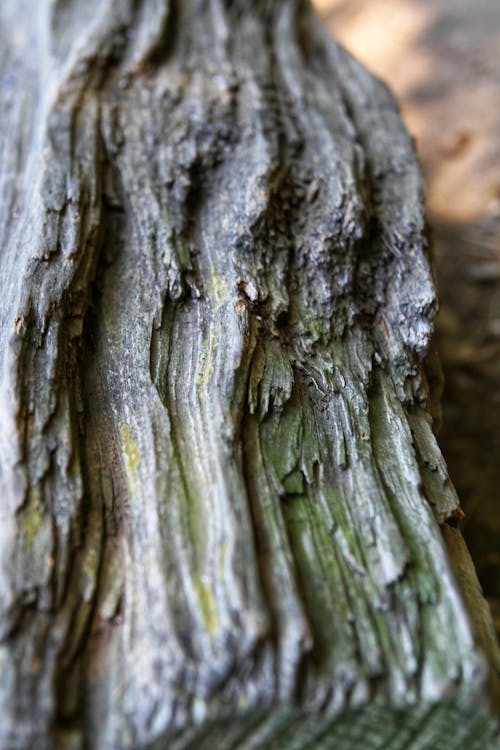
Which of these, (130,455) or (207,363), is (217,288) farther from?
(130,455)

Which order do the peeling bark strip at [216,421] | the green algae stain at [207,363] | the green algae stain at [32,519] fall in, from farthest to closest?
the green algae stain at [207,363], the green algae stain at [32,519], the peeling bark strip at [216,421]

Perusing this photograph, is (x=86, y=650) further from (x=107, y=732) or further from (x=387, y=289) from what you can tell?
(x=387, y=289)

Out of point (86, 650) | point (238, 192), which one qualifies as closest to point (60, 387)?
point (86, 650)

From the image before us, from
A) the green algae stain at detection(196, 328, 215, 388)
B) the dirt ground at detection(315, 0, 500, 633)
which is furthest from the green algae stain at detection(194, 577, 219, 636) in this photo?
the dirt ground at detection(315, 0, 500, 633)

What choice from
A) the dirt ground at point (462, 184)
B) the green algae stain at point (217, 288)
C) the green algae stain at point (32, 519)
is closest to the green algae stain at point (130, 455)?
the green algae stain at point (32, 519)

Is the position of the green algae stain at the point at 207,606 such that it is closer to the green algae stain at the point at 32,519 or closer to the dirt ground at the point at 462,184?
the green algae stain at the point at 32,519

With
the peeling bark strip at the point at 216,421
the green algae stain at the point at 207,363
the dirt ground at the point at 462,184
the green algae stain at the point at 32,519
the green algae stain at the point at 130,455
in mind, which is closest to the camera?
the peeling bark strip at the point at 216,421
